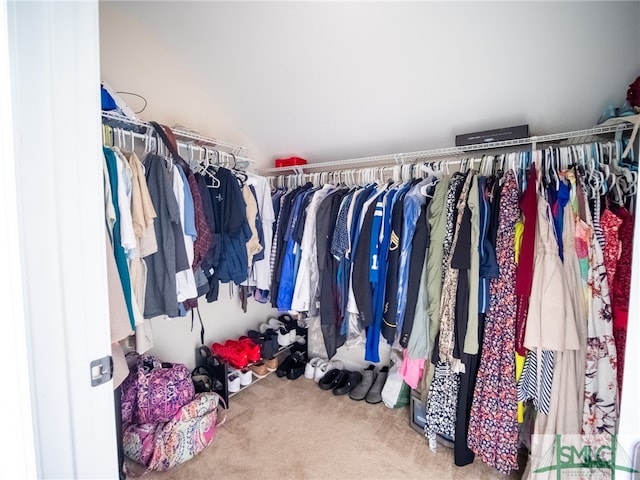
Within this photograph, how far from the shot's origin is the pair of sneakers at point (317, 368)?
2381 mm

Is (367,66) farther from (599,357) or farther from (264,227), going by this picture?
(599,357)

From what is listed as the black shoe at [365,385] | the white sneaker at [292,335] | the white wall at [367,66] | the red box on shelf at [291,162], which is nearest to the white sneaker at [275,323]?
the white sneaker at [292,335]

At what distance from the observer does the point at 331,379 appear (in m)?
2.32

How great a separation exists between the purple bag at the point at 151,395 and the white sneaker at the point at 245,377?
51 centimetres

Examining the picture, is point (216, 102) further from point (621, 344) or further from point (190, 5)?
point (621, 344)

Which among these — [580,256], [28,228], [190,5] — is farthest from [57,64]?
[580,256]

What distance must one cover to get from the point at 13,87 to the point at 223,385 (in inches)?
79.3

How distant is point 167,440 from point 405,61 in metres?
2.38

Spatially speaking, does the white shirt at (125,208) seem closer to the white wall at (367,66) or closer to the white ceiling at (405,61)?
the white wall at (367,66)

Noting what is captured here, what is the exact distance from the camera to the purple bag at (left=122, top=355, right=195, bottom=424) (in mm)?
1604

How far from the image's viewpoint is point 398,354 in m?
2.15

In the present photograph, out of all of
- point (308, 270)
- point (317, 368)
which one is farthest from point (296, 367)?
point (308, 270)

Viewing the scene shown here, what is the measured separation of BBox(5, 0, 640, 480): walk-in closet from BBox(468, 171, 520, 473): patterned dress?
10mm

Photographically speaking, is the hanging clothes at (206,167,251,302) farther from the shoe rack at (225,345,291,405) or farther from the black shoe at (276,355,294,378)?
the black shoe at (276,355,294,378)
